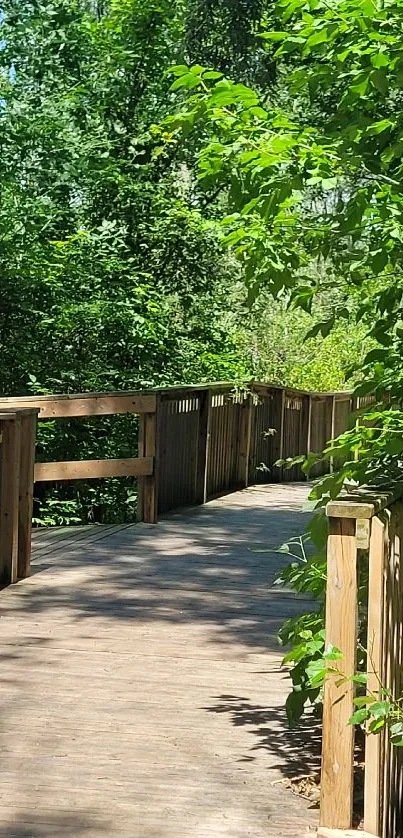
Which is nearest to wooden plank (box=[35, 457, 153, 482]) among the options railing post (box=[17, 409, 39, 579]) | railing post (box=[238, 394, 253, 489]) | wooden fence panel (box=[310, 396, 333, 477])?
railing post (box=[17, 409, 39, 579])

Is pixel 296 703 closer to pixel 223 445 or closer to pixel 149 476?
pixel 149 476

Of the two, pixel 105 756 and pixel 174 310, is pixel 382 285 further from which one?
pixel 174 310

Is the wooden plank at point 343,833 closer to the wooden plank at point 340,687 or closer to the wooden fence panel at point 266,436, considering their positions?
the wooden plank at point 340,687

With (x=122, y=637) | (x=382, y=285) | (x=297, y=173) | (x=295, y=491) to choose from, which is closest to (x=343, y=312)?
(x=297, y=173)

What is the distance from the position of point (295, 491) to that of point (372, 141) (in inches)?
377

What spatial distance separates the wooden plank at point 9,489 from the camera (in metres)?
6.84

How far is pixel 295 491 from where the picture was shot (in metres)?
13.4

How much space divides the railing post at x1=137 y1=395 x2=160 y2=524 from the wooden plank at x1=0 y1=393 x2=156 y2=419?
16cm

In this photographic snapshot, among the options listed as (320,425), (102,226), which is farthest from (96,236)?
(320,425)

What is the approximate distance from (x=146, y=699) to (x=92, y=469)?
13.9ft

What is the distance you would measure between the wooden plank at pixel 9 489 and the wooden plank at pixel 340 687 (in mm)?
3630

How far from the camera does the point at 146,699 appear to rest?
16.3ft

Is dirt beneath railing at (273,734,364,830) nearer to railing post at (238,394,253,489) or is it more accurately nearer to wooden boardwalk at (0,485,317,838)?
wooden boardwalk at (0,485,317,838)

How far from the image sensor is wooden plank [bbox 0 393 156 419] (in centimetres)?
845
